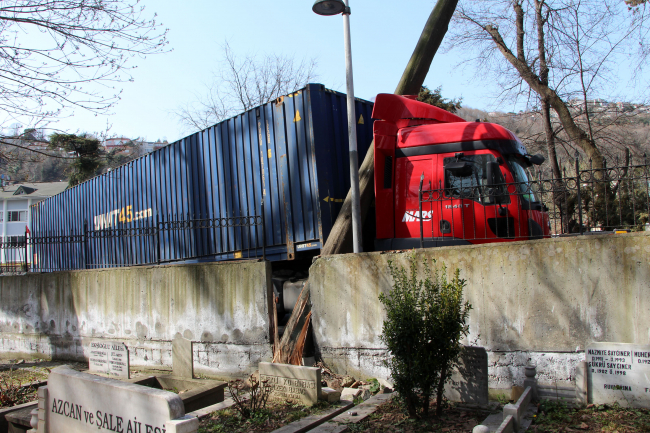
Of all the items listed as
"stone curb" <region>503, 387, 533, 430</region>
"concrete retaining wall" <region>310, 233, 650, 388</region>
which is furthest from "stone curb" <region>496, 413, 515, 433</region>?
"concrete retaining wall" <region>310, 233, 650, 388</region>

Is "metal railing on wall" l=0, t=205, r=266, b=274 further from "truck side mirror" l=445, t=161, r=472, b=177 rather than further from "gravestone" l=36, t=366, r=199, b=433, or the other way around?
"gravestone" l=36, t=366, r=199, b=433

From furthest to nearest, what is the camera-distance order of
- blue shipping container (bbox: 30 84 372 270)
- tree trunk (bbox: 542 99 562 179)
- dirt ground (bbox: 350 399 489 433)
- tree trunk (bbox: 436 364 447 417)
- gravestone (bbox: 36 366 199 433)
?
tree trunk (bbox: 542 99 562 179) → blue shipping container (bbox: 30 84 372 270) → tree trunk (bbox: 436 364 447 417) → dirt ground (bbox: 350 399 489 433) → gravestone (bbox: 36 366 199 433)

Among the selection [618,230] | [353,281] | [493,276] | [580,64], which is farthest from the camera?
[580,64]

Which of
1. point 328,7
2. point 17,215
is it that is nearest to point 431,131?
point 328,7

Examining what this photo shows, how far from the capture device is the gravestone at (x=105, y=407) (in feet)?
10.5

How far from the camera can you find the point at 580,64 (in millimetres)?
14984

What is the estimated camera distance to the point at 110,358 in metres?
6.82

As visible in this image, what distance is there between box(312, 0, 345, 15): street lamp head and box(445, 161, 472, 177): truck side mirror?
2.96 meters

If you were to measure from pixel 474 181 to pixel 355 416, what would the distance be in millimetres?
3481

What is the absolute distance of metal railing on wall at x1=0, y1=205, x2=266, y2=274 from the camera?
8922 millimetres

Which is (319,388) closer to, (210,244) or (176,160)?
(210,244)

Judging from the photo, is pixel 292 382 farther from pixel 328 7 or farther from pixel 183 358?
pixel 328 7

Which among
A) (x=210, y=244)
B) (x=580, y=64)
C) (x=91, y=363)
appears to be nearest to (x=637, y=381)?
(x=91, y=363)

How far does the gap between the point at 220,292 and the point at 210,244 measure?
94.7 inches
